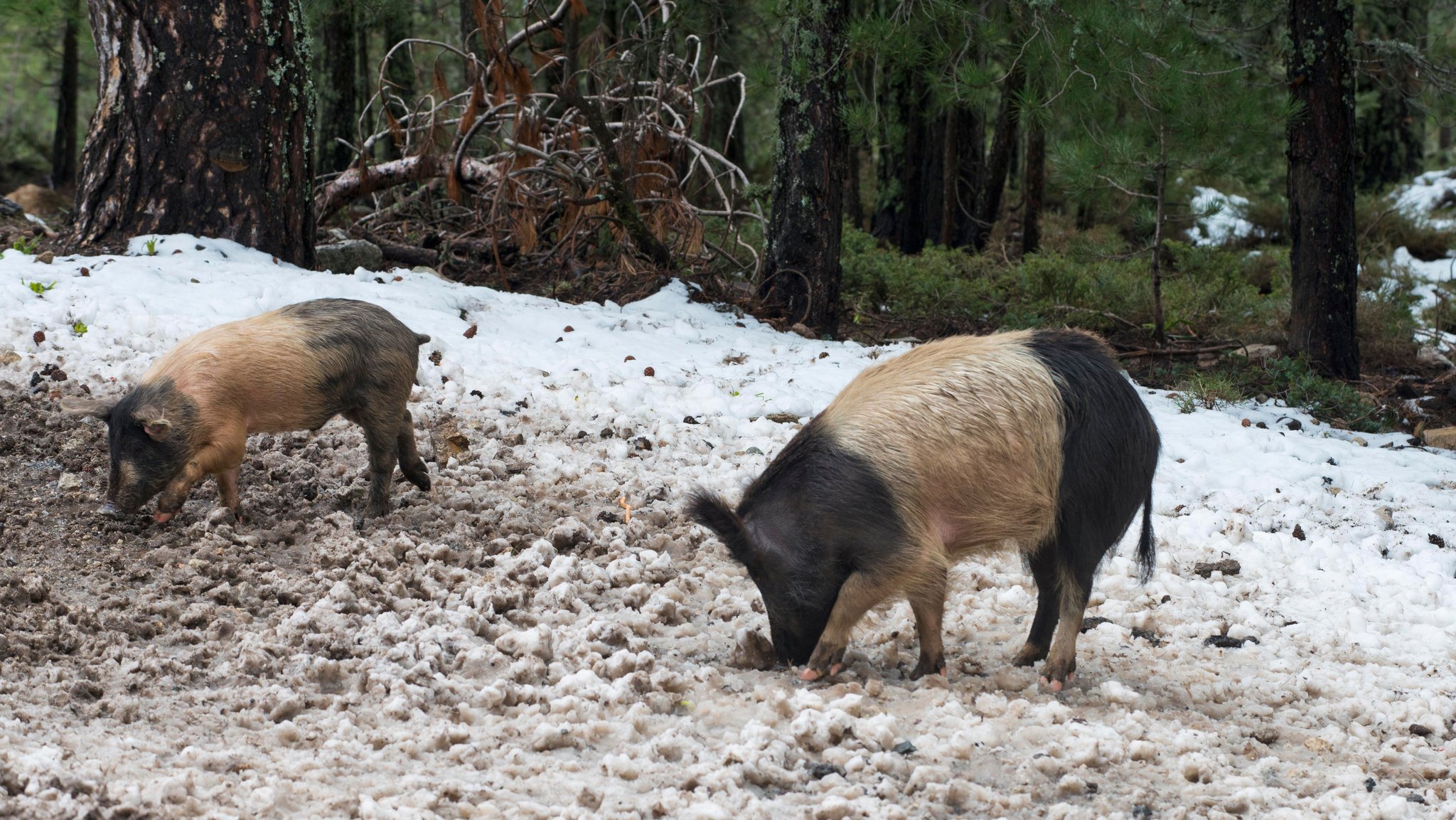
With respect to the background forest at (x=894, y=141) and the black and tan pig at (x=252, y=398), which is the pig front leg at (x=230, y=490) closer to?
the black and tan pig at (x=252, y=398)

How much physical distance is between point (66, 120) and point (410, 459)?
15936 mm

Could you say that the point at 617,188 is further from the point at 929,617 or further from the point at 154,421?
the point at 929,617

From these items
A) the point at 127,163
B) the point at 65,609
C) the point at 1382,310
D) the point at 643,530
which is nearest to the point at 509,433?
the point at 643,530

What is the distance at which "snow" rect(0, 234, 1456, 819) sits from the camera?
121 inches

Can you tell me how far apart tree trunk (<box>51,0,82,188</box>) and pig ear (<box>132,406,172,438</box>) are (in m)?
15.1

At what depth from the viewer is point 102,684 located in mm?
3482

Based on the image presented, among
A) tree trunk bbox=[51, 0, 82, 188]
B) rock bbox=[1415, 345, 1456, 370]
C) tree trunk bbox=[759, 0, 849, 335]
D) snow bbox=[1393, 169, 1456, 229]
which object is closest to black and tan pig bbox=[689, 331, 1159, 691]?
tree trunk bbox=[759, 0, 849, 335]

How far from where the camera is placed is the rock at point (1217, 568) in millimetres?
5164

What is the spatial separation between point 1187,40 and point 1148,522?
16.2ft

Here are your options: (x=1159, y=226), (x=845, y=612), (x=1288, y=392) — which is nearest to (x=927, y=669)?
(x=845, y=612)

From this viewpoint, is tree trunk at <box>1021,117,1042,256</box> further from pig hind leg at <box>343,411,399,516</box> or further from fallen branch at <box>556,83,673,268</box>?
pig hind leg at <box>343,411,399,516</box>

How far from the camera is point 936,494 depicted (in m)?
3.95

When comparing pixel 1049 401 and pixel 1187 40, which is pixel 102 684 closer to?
pixel 1049 401

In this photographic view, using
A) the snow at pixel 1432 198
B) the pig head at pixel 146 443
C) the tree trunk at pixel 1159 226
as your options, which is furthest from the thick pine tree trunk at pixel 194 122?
the snow at pixel 1432 198
